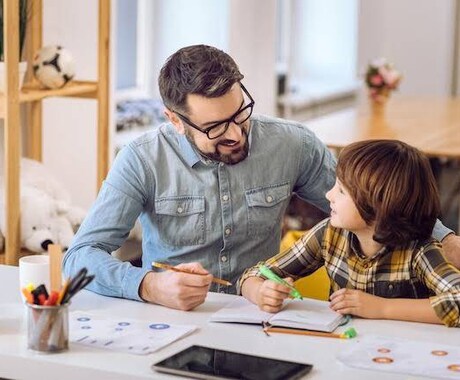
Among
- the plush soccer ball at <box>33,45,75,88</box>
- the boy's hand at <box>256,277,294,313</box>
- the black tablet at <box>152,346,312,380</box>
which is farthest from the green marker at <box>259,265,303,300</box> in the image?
the plush soccer ball at <box>33,45,75,88</box>

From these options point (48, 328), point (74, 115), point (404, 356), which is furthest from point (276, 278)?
point (74, 115)

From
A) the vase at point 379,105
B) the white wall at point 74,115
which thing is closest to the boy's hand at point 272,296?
the white wall at point 74,115

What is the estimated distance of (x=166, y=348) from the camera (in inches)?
79.4

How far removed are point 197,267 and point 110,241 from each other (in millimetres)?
336

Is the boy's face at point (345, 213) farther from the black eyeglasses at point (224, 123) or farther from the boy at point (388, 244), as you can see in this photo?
the black eyeglasses at point (224, 123)

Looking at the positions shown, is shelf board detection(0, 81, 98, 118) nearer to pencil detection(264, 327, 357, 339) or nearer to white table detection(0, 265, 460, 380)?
white table detection(0, 265, 460, 380)

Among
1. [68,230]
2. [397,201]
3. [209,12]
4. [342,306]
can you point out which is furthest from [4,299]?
[209,12]

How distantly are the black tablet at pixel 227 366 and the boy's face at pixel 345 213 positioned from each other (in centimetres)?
47

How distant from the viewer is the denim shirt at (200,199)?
257 cm

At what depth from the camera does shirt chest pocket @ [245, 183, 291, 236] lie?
2.69m

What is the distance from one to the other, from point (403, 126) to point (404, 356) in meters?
3.53

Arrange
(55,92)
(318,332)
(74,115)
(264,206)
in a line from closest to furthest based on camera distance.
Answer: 1. (318,332)
2. (264,206)
3. (55,92)
4. (74,115)

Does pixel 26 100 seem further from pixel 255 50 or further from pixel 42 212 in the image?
pixel 255 50

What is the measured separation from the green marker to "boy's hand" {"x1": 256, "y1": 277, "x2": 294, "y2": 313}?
0.04 feet
